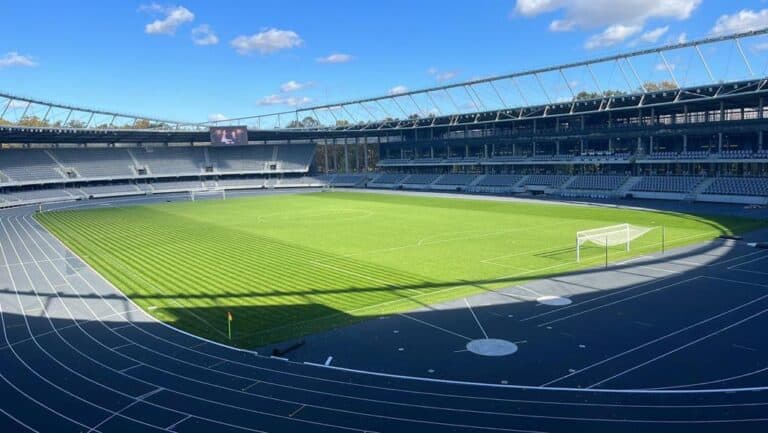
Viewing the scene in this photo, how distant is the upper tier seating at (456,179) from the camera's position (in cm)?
8756

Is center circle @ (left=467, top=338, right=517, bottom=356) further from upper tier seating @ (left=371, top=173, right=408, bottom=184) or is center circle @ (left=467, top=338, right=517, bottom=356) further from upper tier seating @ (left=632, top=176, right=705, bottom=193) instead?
upper tier seating @ (left=371, top=173, right=408, bottom=184)

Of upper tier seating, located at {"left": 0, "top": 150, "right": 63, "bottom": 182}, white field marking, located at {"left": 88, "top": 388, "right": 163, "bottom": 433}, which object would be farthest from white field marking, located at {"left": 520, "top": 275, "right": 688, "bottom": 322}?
upper tier seating, located at {"left": 0, "top": 150, "right": 63, "bottom": 182}

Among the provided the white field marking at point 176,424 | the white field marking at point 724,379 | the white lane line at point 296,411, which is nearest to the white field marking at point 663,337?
the white field marking at point 724,379

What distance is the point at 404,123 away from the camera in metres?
96.9

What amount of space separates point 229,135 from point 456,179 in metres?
39.8

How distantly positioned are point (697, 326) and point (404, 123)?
81964 mm

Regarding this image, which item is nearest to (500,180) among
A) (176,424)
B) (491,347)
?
(491,347)

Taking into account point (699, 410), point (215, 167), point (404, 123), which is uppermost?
point (404, 123)

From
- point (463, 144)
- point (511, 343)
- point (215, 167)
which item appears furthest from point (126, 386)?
point (215, 167)

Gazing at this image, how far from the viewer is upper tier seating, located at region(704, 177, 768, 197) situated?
52.9 meters

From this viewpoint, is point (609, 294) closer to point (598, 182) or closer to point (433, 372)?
point (433, 372)

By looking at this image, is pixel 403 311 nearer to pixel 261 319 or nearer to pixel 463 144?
pixel 261 319

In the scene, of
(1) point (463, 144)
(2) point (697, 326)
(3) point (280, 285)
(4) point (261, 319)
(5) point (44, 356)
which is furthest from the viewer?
(1) point (463, 144)

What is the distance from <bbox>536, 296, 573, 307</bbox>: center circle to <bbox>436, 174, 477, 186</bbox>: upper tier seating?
2596 inches
